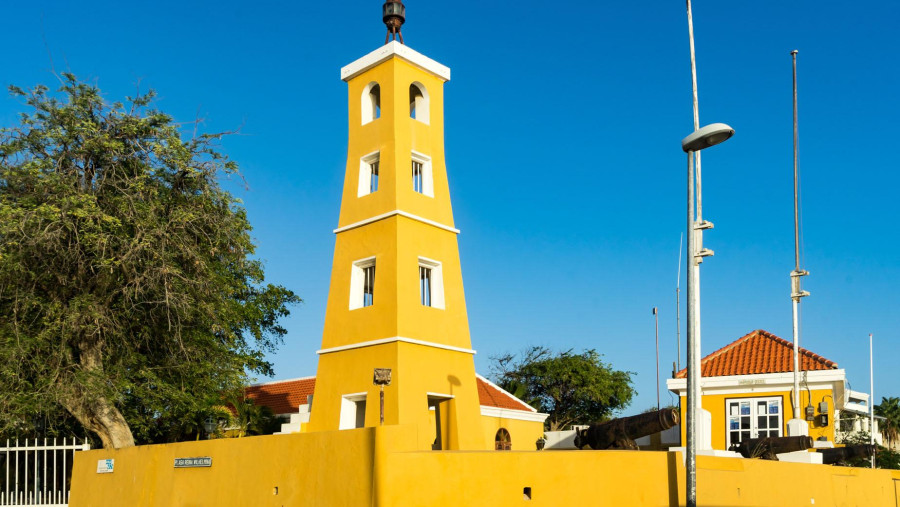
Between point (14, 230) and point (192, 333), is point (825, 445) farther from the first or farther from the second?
point (14, 230)

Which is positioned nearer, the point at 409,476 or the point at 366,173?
the point at 409,476

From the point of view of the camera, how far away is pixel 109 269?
21.1m

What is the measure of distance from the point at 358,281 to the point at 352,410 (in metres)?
3.32

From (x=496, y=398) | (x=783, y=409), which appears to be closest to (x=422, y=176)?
(x=783, y=409)

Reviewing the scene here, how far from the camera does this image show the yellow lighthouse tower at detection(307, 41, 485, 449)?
2109 centimetres

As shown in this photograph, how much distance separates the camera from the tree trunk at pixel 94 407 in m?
20.7

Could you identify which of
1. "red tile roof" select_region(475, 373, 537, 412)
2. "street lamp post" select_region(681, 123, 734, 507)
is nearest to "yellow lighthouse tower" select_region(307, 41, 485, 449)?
"street lamp post" select_region(681, 123, 734, 507)

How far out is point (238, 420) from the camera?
28469 millimetres

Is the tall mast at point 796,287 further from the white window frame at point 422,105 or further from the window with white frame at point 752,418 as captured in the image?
the white window frame at point 422,105

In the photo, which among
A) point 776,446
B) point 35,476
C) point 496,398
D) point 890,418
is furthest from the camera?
point 890,418

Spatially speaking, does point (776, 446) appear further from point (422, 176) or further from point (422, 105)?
point (422, 105)

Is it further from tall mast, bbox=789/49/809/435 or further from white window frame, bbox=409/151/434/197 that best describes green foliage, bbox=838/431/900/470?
white window frame, bbox=409/151/434/197

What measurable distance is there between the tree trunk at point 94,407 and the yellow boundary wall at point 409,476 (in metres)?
2.19

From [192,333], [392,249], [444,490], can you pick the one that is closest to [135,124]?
[192,333]
